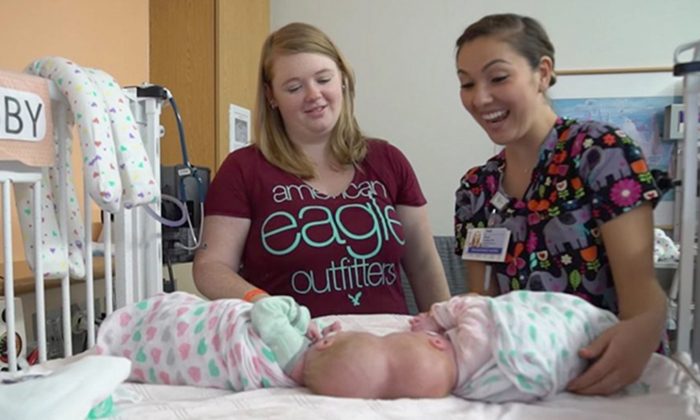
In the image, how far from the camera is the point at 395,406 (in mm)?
777

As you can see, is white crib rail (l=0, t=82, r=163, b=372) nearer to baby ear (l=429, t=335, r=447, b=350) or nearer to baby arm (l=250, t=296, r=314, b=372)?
baby arm (l=250, t=296, r=314, b=372)

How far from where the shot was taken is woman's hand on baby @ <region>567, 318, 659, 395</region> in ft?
2.73

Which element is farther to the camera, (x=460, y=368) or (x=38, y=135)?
(x=38, y=135)

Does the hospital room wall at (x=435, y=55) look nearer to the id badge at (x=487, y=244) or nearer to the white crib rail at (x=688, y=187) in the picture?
the white crib rail at (x=688, y=187)

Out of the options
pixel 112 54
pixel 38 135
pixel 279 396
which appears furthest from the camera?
pixel 112 54

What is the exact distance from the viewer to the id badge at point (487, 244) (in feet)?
3.70

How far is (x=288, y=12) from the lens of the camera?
11.2 ft

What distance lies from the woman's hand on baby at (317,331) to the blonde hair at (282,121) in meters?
0.50

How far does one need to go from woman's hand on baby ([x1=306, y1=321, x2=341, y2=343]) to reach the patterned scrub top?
374mm

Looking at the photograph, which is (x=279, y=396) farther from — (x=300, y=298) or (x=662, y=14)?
(x=662, y=14)

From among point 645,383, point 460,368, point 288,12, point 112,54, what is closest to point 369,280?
point 460,368

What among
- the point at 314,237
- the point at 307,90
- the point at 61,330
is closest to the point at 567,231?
the point at 314,237

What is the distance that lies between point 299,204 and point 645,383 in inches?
30.5

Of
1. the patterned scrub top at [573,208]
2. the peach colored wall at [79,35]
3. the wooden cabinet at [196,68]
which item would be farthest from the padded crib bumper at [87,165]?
the wooden cabinet at [196,68]
